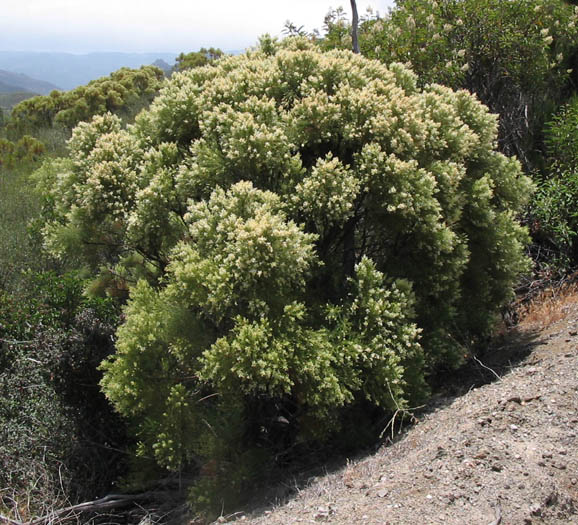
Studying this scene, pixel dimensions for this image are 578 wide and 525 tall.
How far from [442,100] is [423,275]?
6.06ft

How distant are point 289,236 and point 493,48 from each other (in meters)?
6.07

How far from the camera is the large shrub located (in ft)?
14.3

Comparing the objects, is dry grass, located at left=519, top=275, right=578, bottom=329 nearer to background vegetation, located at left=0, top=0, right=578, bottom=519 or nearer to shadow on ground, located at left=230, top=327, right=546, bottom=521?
shadow on ground, located at left=230, top=327, right=546, bottom=521

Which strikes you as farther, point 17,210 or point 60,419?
point 17,210

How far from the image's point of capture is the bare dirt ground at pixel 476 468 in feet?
10.9

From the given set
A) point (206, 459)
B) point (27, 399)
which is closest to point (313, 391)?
point (206, 459)

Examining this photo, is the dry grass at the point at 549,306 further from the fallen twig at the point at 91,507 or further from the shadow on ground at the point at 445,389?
the fallen twig at the point at 91,507

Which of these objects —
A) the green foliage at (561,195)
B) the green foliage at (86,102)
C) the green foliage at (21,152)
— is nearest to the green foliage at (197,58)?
the green foliage at (86,102)

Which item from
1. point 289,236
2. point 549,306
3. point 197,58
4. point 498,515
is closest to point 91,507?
point 289,236

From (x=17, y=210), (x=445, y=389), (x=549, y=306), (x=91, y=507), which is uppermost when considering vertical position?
(x=549, y=306)

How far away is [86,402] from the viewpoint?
6.08 metres

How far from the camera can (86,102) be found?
806 inches

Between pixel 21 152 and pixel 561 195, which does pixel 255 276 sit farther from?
pixel 21 152

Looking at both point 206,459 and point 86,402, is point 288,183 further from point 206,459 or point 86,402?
point 86,402
